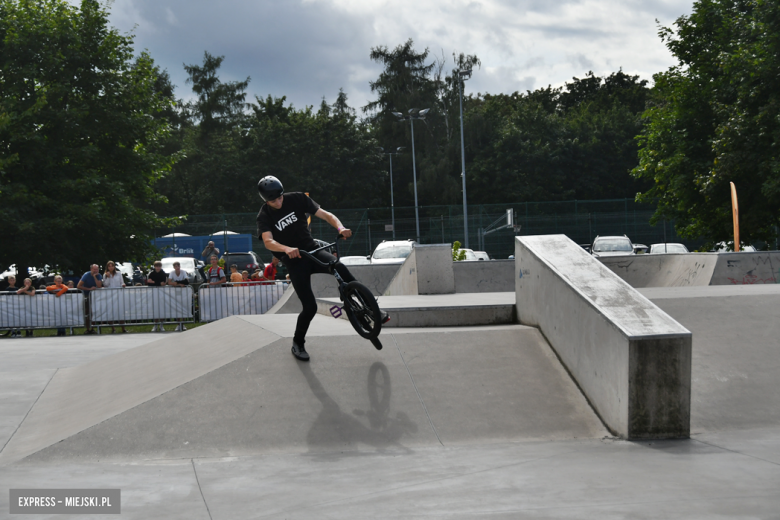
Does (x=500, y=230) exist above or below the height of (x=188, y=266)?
above

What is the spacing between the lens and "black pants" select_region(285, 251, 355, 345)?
6363mm

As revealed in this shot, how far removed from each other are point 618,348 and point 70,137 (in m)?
21.5

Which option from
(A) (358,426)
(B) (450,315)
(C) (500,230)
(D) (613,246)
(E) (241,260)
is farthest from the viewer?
(C) (500,230)

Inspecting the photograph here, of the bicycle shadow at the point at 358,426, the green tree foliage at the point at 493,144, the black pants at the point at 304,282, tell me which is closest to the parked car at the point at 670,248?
the black pants at the point at 304,282

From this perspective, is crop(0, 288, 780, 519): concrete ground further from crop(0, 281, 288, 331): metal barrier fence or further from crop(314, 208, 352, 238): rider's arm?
crop(0, 281, 288, 331): metal barrier fence

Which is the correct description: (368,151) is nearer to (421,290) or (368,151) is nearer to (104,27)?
(104,27)

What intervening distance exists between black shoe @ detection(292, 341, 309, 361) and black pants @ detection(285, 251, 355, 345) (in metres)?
0.04

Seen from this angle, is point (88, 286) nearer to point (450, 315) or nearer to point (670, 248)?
point (450, 315)

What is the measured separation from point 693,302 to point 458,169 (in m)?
52.5

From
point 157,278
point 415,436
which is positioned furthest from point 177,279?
point 415,436

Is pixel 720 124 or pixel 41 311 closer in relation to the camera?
pixel 41 311

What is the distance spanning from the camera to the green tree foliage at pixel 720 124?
66.8ft

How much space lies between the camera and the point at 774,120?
20047mm

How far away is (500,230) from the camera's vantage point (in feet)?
129
